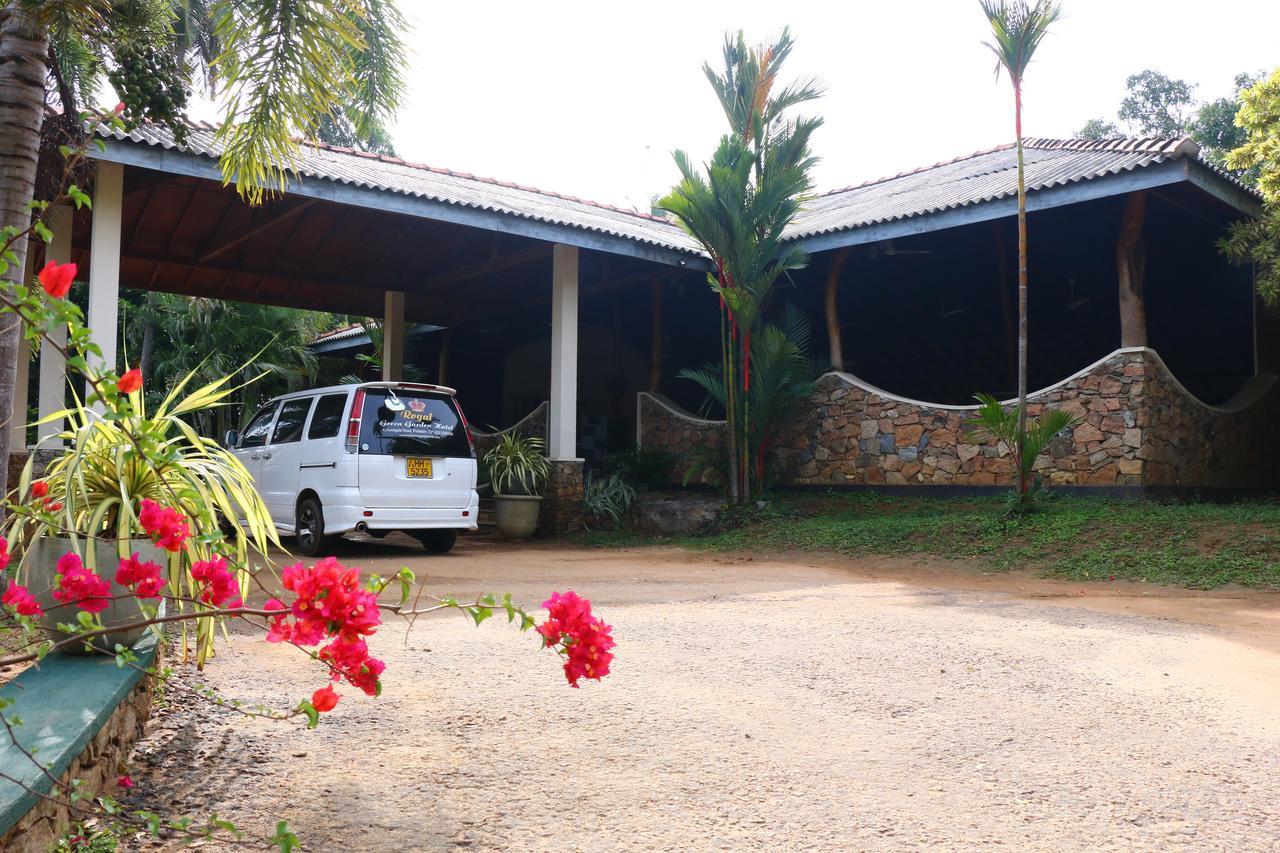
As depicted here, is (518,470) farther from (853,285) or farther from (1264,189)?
(1264,189)

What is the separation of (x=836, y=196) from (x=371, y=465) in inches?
408

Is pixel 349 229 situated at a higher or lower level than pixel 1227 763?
higher

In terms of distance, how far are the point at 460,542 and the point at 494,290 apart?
5.82 m

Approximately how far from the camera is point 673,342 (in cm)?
1736

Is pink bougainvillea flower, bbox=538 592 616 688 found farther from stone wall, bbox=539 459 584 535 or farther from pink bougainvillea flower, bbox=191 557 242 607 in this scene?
stone wall, bbox=539 459 584 535

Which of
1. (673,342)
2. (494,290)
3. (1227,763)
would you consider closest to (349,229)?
(494,290)

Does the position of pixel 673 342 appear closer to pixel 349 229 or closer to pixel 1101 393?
pixel 349 229

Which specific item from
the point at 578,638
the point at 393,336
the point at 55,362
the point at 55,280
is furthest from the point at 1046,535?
the point at 393,336

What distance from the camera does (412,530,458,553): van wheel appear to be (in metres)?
9.61

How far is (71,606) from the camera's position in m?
2.91

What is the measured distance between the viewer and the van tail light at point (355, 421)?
8.61 meters

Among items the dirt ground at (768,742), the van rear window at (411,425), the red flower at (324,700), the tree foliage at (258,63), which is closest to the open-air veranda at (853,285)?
the tree foliage at (258,63)

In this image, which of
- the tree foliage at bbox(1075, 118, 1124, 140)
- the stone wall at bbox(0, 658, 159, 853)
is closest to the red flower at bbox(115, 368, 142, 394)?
the stone wall at bbox(0, 658, 159, 853)

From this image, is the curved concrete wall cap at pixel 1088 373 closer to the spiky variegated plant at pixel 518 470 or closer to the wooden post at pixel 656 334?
the wooden post at pixel 656 334
